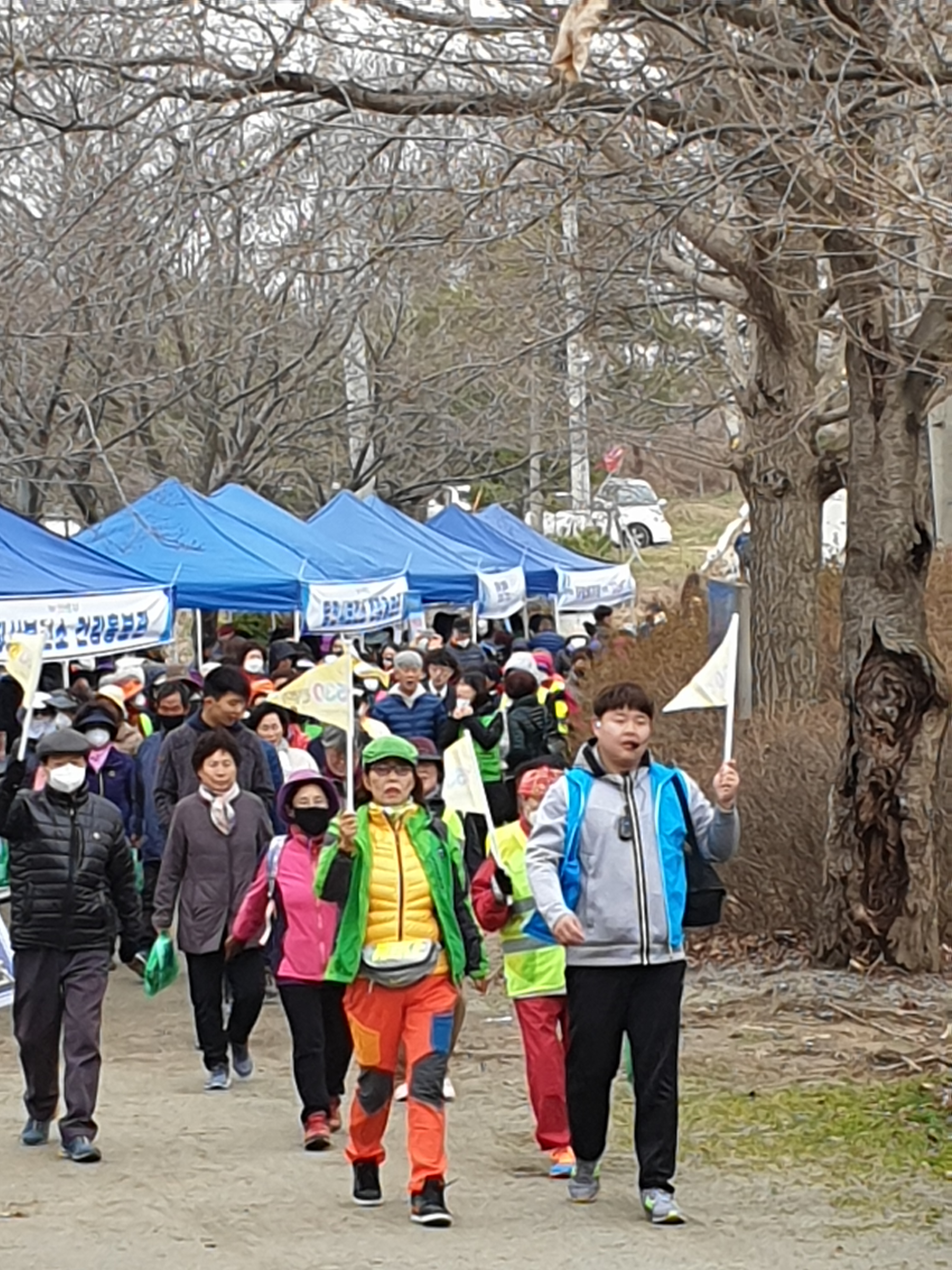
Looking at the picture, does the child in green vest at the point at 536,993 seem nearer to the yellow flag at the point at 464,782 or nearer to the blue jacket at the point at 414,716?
the yellow flag at the point at 464,782

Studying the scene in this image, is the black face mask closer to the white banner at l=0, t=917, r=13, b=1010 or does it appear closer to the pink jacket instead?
the pink jacket

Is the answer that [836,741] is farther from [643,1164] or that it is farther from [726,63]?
[643,1164]

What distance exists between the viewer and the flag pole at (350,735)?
666 cm

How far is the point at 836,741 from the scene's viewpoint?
11688 millimetres

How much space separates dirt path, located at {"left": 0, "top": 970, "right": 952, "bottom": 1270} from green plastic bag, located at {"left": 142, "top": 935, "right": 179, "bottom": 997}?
1.75ft

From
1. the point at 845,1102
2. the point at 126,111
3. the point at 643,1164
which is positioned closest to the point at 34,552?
the point at 126,111

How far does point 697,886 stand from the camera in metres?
6.35

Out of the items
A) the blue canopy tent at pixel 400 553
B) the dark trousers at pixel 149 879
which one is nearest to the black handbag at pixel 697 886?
the dark trousers at pixel 149 879

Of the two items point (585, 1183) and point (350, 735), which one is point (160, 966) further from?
point (585, 1183)

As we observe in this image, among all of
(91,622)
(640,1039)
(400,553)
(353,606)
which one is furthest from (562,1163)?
(400,553)

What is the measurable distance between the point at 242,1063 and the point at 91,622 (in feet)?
21.7

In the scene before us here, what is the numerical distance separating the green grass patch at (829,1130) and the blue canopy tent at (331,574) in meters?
12.9

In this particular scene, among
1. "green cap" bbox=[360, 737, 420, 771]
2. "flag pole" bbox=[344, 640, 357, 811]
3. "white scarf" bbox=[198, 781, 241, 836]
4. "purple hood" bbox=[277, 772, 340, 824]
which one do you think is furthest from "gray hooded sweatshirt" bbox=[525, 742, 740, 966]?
"white scarf" bbox=[198, 781, 241, 836]

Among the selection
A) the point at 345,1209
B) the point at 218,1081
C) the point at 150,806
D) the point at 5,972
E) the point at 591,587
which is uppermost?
the point at 591,587
